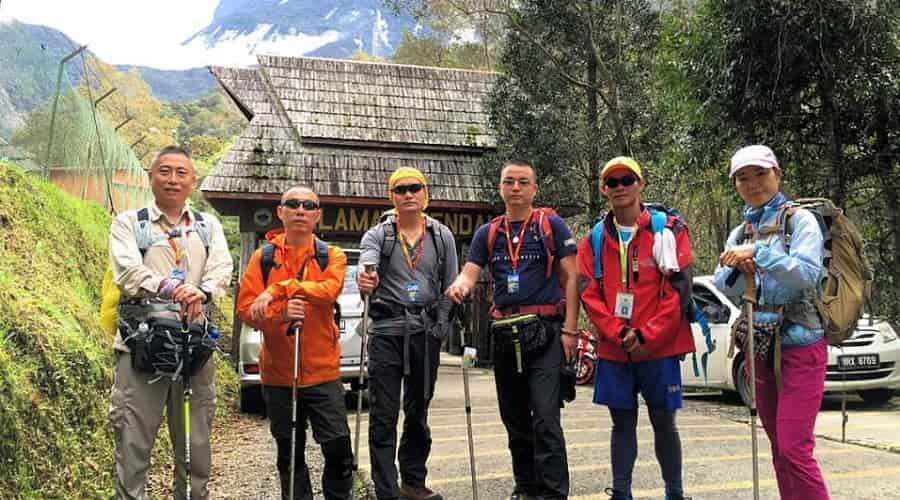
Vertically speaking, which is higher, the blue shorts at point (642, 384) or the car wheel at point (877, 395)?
the blue shorts at point (642, 384)

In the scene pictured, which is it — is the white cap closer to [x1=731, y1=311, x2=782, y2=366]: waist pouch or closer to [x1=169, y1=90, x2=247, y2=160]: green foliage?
[x1=731, y1=311, x2=782, y2=366]: waist pouch

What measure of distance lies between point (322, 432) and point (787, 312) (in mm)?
2483

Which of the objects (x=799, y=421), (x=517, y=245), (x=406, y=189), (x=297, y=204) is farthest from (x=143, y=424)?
(x=799, y=421)

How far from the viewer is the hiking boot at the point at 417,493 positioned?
4738mm

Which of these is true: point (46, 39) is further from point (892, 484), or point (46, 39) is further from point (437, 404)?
point (892, 484)

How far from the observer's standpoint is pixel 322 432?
4.43 meters

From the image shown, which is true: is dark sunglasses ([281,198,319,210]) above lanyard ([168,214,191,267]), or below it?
above

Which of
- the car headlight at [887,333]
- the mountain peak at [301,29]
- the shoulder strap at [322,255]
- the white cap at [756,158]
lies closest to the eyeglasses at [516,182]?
the shoulder strap at [322,255]

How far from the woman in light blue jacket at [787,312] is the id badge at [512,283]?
1162 millimetres

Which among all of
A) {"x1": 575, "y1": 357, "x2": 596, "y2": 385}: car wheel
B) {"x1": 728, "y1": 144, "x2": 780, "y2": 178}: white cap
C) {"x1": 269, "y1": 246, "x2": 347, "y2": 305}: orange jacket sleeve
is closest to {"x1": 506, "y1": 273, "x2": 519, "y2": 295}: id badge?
{"x1": 269, "y1": 246, "x2": 347, "y2": 305}: orange jacket sleeve

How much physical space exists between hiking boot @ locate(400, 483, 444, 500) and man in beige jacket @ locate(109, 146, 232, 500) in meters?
1.24

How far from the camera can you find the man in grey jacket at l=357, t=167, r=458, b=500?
4.59 m

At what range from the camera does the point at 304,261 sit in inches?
179

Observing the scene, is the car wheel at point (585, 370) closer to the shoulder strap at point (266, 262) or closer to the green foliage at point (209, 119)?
the shoulder strap at point (266, 262)
